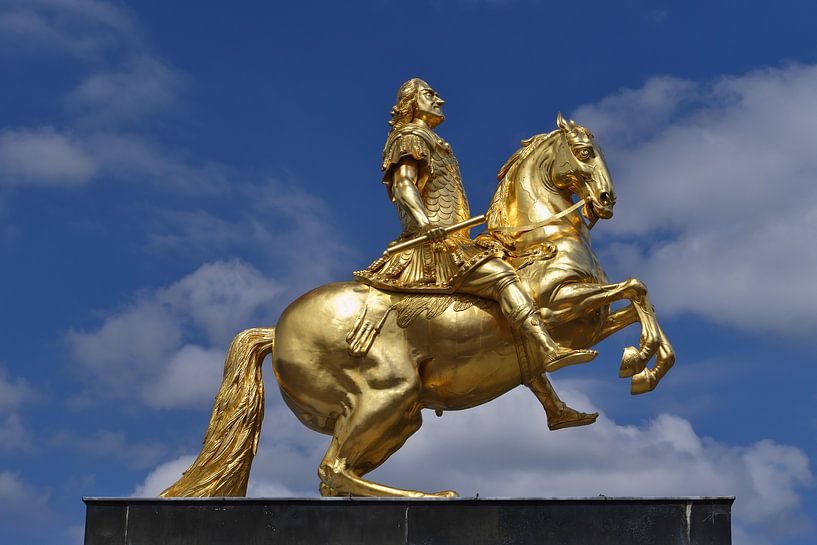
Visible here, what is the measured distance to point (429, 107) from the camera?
438 inches

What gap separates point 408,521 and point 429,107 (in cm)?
389

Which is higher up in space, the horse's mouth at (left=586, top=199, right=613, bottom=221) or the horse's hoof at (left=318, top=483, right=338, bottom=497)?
the horse's mouth at (left=586, top=199, right=613, bottom=221)

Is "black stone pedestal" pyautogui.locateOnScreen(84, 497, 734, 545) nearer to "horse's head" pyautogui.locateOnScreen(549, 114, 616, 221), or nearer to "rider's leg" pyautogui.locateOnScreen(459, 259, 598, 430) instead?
"rider's leg" pyautogui.locateOnScreen(459, 259, 598, 430)

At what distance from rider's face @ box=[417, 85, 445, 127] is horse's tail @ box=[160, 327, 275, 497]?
2.37 m

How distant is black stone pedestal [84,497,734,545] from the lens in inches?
354

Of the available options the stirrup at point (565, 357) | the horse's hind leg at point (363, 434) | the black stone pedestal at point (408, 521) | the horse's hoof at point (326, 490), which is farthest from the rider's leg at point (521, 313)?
the horse's hoof at point (326, 490)

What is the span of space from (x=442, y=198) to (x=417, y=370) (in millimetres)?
1607

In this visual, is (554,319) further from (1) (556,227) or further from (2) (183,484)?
(2) (183,484)

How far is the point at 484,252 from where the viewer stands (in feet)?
34.3

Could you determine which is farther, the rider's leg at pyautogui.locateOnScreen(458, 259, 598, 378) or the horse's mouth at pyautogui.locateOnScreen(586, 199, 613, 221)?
the horse's mouth at pyautogui.locateOnScreen(586, 199, 613, 221)

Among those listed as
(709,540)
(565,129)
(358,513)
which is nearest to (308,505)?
(358,513)

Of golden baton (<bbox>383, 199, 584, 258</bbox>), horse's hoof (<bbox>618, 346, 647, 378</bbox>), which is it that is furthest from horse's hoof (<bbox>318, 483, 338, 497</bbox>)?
horse's hoof (<bbox>618, 346, 647, 378</bbox>)

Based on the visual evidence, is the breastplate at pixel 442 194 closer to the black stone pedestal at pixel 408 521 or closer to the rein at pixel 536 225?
the rein at pixel 536 225

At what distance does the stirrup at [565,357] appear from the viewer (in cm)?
984
